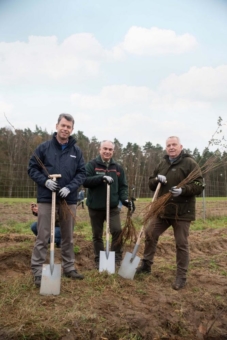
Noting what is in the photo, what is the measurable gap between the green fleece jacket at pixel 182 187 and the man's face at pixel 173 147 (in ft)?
0.29

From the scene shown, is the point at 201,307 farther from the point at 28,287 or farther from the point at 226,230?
the point at 226,230

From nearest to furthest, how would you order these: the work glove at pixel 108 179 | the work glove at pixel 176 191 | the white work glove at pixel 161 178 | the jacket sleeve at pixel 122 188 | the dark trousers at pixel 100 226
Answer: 1. the work glove at pixel 176 191
2. the white work glove at pixel 161 178
3. the work glove at pixel 108 179
4. the dark trousers at pixel 100 226
5. the jacket sleeve at pixel 122 188

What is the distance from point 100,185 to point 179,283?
5.54 ft

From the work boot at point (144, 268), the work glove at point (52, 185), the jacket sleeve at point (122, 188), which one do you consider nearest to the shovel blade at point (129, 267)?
the work boot at point (144, 268)

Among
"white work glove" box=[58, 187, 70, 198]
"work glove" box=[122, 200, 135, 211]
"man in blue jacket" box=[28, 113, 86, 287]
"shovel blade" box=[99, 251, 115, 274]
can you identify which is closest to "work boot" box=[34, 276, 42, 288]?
"man in blue jacket" box=[28, 113, 86, 287]

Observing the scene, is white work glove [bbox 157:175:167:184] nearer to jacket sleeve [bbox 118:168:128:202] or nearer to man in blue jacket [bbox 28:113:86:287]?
jacket sleeve [bbox 118:168:128:202]

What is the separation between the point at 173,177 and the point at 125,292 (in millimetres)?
1560

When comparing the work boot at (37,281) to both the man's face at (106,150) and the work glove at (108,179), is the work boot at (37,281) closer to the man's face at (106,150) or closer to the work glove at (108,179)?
the work glove at (108,179)

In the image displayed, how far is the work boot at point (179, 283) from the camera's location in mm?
3924

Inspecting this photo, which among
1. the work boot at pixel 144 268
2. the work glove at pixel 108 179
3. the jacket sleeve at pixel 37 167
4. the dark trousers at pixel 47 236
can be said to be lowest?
the work boot at pixel 144 268

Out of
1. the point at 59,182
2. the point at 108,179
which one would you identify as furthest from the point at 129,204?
the point at 59,182

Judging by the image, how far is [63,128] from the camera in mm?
3877

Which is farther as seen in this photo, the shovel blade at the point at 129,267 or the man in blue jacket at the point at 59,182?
the shovel blade at the point at 129,267

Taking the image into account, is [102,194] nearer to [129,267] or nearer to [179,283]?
[129,267]
